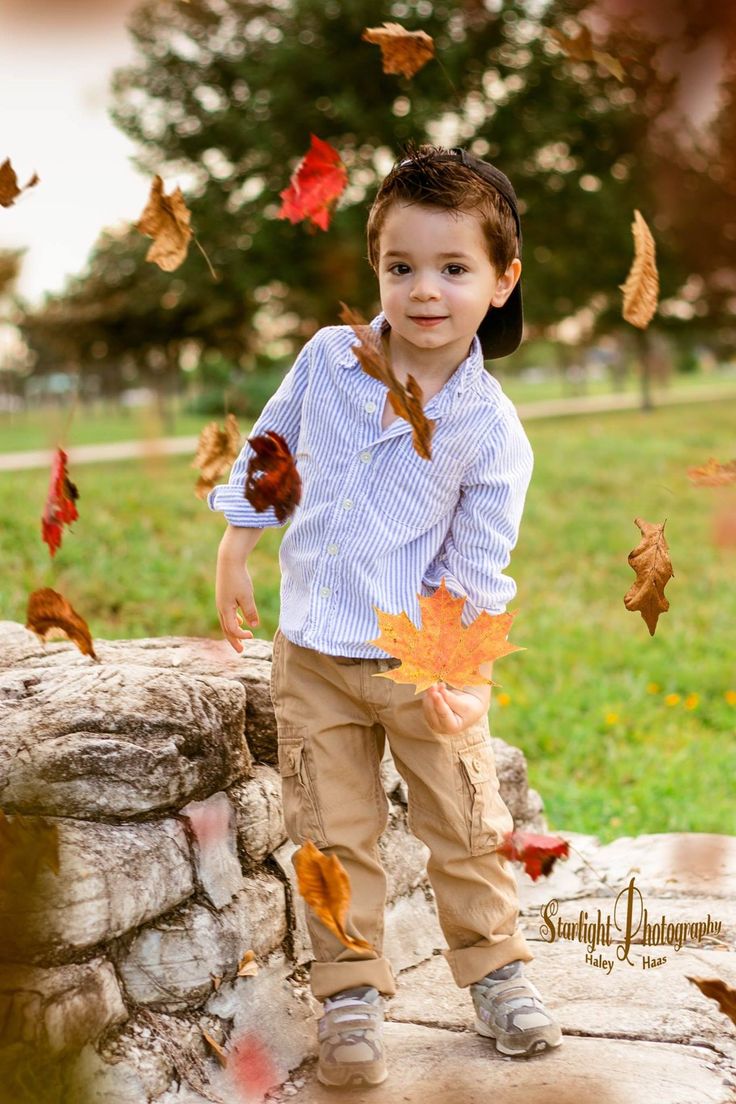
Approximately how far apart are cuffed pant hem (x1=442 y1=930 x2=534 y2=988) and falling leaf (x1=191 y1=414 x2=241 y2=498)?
90cm

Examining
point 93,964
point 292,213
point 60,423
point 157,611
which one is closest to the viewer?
point 60,423

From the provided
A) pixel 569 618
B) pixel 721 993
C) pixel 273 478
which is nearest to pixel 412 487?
pixel 273 478

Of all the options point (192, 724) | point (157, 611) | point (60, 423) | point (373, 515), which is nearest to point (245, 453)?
point (373, 515)

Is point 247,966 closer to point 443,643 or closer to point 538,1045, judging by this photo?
point 538,1045

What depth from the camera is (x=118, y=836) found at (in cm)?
180

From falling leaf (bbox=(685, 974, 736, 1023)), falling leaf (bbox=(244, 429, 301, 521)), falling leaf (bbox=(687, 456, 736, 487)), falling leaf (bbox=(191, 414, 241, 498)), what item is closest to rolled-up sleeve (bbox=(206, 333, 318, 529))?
falling leaf (bbox=(244, 429, 301, 521))

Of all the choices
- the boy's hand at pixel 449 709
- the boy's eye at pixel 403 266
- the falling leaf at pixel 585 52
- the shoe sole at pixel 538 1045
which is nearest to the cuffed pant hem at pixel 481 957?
the shoe sole at pixel 538 1045

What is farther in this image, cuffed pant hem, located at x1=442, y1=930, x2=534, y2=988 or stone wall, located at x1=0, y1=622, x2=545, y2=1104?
cuffed pant hem, located at x1=442, y1=930, x2=534, y2=988

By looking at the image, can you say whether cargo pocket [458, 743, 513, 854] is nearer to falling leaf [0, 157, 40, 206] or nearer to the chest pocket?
the chest pocket

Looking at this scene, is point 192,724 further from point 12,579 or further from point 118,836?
point 12,579

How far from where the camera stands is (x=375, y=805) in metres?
1.94

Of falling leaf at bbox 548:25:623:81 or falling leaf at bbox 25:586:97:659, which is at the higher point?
falling leaf at bbox 548:25:623:81

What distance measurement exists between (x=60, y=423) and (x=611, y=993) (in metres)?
1.50

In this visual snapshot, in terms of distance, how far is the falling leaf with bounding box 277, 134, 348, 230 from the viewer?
212 cm
